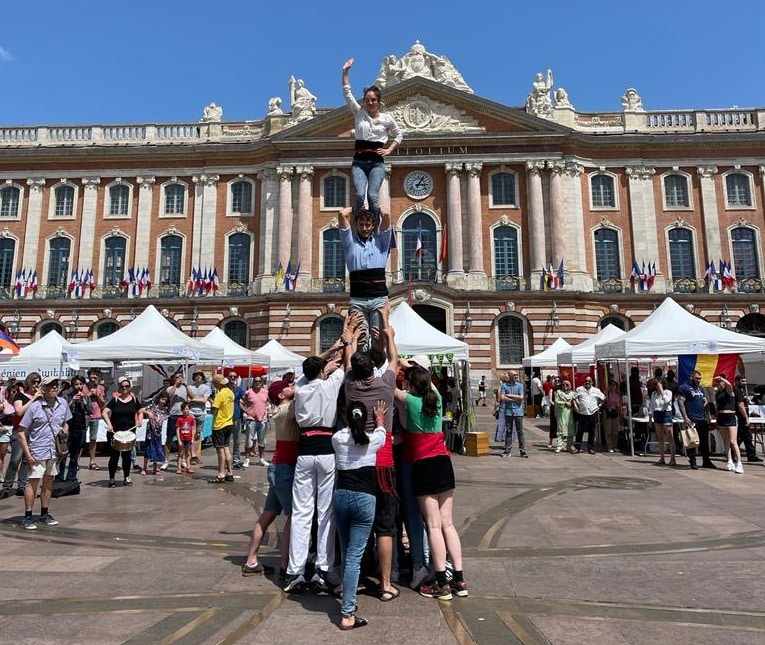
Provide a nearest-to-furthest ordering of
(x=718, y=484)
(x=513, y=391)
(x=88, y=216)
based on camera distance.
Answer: (x=718, y=484)
(x=513, y=391)
(x=88, y=216)

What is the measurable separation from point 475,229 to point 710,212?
41.9 ft

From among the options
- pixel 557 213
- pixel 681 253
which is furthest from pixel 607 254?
pixel 681 253

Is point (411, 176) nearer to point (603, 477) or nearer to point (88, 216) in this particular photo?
point (88, 216)

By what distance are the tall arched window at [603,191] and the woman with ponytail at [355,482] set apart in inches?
→ 1231

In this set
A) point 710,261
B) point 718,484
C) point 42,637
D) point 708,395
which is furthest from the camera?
point 710,261

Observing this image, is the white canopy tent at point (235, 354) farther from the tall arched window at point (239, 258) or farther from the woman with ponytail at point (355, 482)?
the woman with ponytail at point (355, 482)

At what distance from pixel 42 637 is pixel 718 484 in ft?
34.5

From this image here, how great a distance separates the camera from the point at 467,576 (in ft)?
17.9

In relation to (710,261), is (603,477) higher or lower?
lower

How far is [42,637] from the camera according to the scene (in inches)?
160

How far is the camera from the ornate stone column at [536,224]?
30969mm

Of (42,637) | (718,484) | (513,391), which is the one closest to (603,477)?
(718,484)

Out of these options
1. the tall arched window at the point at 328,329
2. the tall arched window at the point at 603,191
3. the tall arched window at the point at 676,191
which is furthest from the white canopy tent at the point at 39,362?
the tall arched window at the point at 676,191

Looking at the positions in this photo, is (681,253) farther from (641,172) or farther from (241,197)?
(241,197)
